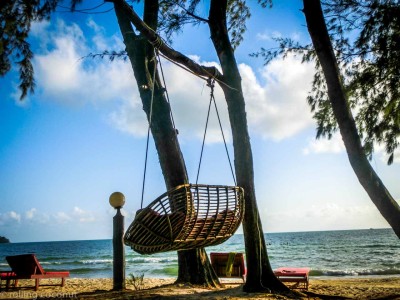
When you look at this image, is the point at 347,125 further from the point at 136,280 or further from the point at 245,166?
the point at 136,280

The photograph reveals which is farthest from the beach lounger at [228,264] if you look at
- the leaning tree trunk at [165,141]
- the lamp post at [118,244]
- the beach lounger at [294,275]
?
the lamp post at [118,244]

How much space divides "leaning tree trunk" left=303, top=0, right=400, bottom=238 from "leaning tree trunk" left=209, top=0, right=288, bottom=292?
1.29 m

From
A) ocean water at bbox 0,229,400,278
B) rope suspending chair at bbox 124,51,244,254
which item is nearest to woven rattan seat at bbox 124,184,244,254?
rope suspending chair at bbox 124,51,244,254

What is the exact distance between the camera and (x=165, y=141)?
5.58 meters

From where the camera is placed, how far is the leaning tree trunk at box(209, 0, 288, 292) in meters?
4.79

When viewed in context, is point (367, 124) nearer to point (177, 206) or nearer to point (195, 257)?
point (195, 257)

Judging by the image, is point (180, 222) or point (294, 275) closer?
point (180, 222)

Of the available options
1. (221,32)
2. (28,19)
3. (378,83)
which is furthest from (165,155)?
(378,83)

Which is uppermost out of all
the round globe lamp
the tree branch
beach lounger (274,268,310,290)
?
the tree branch

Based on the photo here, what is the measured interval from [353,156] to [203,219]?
8.18 ft

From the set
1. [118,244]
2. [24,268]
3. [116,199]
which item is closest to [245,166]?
[116,199]

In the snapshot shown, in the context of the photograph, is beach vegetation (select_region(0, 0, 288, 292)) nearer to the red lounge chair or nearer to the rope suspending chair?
the rope suspending chair

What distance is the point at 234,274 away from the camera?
23.3 feet

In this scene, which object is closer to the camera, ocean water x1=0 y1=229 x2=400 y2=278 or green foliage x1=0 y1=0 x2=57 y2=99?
green foliage x1=0 y1=0 x2=57 y2=99
